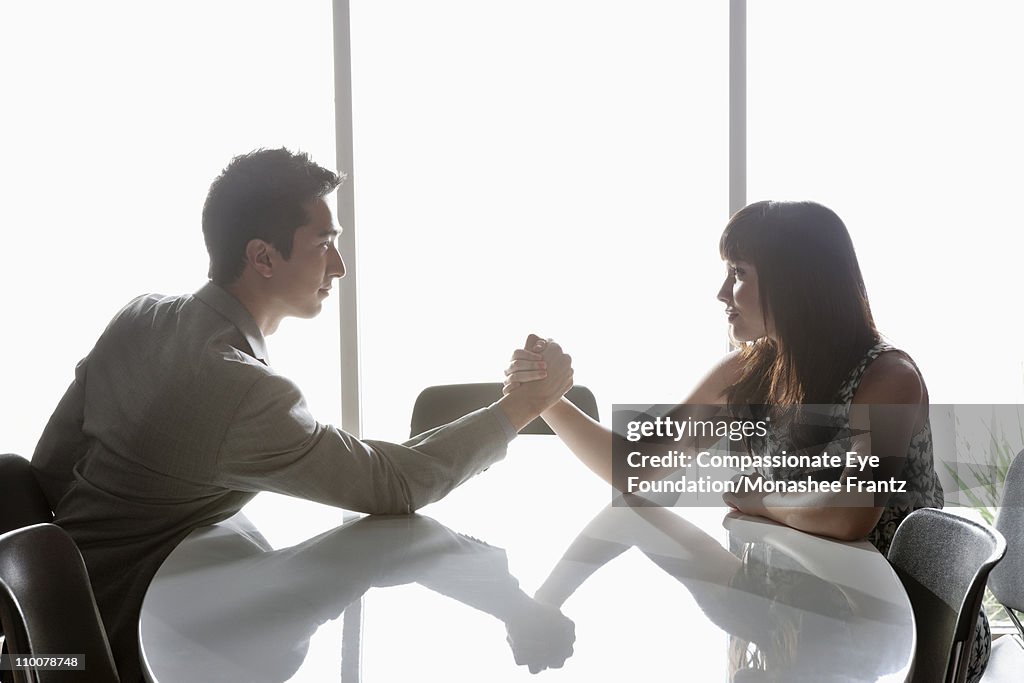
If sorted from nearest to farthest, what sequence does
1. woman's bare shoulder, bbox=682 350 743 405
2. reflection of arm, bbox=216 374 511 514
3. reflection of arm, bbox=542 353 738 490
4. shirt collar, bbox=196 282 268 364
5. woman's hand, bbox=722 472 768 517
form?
reflection of arm, bbox=216 374 511 514, woman's hand, bbox=722 472 768 517, shirt collar, bbox=196 282 268 364, reflection of arm, bbox=542 353 738 490, woman's bare shoulder, bbox=682 350 743 405

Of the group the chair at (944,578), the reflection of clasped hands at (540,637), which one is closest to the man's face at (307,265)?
the reflection of clasped hands at (540,637)

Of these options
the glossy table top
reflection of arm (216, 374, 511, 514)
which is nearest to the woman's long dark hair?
the glossy table top

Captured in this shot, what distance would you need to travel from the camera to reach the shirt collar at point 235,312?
170 cm

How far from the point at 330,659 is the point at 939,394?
2765 millimetres

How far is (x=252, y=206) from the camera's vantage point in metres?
1.86

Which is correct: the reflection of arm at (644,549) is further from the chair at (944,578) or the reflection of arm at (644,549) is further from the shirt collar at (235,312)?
the shirt collar at (235,312)

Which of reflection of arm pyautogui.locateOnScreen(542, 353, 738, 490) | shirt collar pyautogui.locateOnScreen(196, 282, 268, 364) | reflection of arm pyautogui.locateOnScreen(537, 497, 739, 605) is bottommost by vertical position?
reflection of arm pyautogui.locateOnScreen(537, 497, 739, 605)

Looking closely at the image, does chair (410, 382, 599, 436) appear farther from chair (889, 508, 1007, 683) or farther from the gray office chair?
chair (889, 508, 1007, 683)

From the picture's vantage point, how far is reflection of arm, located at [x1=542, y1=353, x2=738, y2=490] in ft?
6.49

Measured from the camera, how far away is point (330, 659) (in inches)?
37.2

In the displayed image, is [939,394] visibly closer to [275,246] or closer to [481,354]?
[481,354]

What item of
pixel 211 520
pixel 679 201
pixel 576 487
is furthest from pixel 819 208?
pixel 211 520

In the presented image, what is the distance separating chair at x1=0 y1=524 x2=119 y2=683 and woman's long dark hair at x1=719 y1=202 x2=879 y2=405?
1417 mm

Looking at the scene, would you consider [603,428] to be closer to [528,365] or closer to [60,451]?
[528,365]
